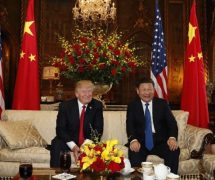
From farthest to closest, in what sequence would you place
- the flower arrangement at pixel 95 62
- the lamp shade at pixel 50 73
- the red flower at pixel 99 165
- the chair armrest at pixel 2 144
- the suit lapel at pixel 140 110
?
1. the lamp shade at pixel 50 73
2. the flower arrangement at pixel 95 62
3. the chair armrest at pixel 2 144
4. the suit lapel at pixel 140 110
5. the red flower at pixel 99 165

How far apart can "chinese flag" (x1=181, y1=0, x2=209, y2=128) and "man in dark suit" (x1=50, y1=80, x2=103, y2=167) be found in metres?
2.28

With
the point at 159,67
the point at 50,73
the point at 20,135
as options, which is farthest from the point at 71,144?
the point at 50,73

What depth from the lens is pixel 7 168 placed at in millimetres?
3742

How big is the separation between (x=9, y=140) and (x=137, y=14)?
5754 millimetres

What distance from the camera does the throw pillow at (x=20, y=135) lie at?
12.6 feet

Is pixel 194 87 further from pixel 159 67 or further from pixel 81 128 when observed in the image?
pixel 81 128

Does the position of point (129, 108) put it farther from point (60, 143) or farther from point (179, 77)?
point (179, 77)

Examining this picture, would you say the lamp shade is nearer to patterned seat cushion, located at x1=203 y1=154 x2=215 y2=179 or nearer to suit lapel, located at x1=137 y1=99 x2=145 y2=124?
suit lapel, located at x1=137 y1=99 x2=145 y2=124

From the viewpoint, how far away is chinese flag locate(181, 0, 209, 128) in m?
5.51

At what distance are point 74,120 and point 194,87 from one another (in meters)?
2.58

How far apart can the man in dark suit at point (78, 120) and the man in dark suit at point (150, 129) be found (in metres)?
0.37

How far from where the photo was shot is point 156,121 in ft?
12.5

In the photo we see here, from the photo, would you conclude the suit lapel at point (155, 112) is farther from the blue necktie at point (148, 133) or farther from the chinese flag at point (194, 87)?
the chinese flag at point (194, 87)

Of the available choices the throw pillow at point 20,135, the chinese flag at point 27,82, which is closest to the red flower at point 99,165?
the throw pillow at point 20,135
